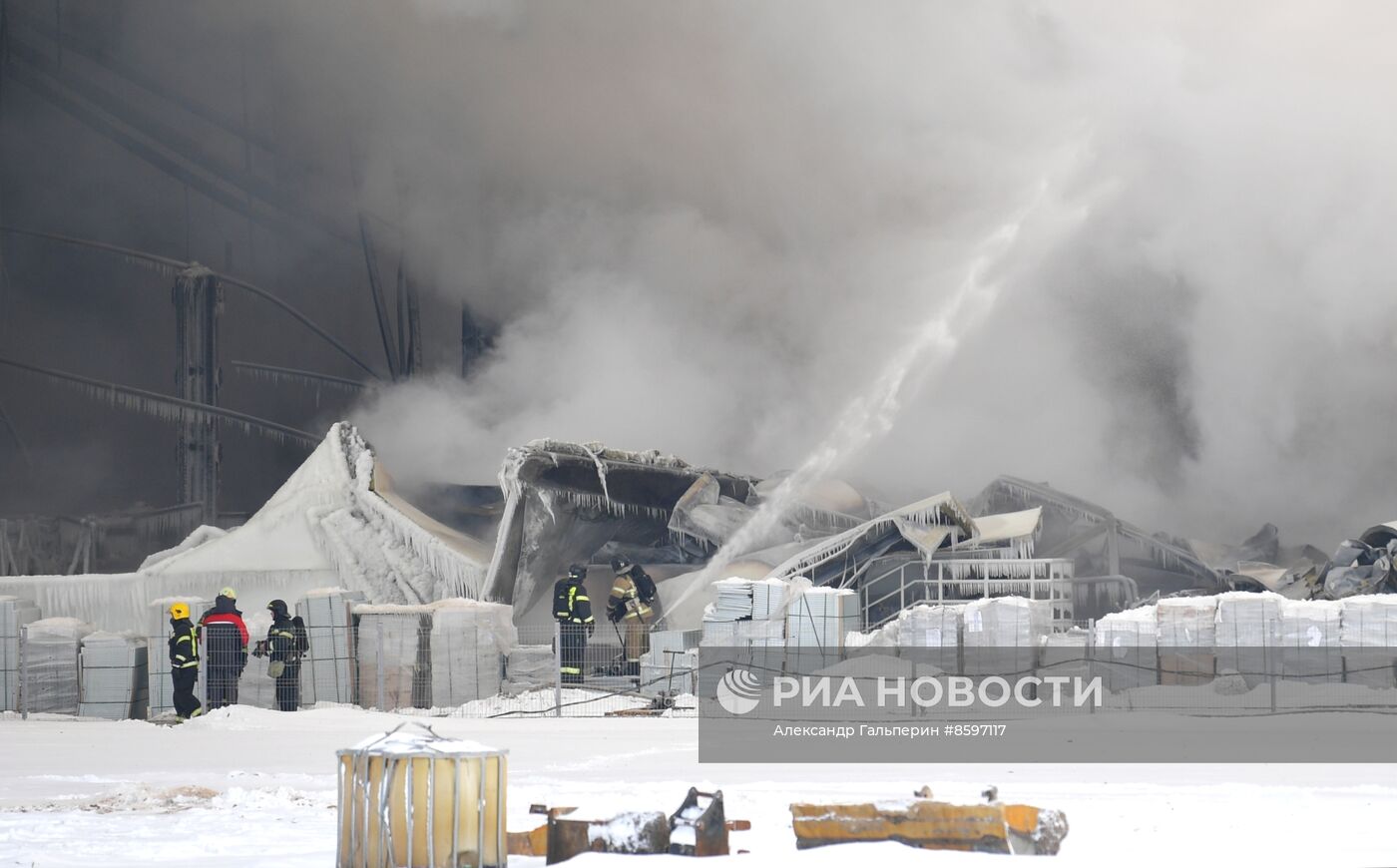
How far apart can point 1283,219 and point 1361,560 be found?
974cm

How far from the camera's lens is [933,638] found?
14.6 metres

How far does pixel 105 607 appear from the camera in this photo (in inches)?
784

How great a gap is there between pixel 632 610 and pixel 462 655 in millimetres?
2307

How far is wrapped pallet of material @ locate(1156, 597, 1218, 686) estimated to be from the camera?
13836 mm

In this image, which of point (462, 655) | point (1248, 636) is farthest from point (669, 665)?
point (1248, 636)

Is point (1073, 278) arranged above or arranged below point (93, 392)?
above

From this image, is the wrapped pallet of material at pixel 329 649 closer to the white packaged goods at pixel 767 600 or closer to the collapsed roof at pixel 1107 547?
the white packaged goods at pixel 767 600

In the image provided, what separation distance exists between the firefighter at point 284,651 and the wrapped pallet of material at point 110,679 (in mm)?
1428

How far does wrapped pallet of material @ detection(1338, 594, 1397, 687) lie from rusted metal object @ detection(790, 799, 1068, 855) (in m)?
7.57

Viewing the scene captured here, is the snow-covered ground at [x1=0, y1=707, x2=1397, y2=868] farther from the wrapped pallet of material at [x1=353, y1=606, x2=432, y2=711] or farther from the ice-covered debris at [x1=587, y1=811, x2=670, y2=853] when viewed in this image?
the wrapped pallet of material at [x1=353, y1=606, x2=432, y2=711]

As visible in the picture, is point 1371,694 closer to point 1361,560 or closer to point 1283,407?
point 1361,560

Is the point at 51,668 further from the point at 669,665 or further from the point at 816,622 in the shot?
the point at 816,622

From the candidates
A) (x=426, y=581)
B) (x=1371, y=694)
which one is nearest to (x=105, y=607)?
(x=426, y=581)

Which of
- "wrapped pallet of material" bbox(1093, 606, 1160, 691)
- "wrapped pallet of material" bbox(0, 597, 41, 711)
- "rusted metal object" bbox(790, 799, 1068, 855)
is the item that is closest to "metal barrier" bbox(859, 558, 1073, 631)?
Result: "wrapped pallet of material" bbox(1093, 606, 1160, 691)
